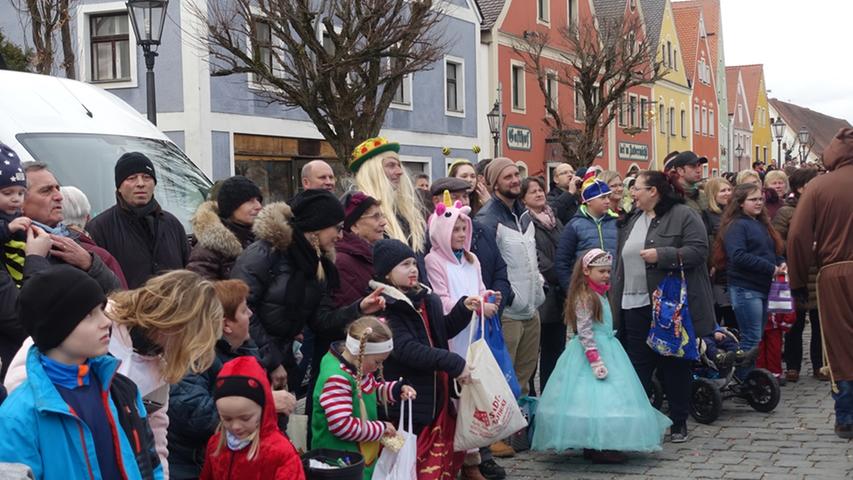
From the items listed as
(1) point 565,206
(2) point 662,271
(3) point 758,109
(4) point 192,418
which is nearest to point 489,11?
(1) point 565,206

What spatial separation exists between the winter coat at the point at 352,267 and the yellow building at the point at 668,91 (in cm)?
4265

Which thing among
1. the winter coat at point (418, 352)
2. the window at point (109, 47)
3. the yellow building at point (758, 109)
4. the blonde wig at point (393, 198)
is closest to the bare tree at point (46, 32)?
the window at point (109, 47)

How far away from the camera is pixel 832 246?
748 centimetres

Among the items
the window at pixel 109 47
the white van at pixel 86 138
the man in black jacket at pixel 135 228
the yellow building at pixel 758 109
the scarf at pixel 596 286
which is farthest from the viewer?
the yellow building at pixel 758 109

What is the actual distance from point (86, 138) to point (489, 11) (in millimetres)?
24783

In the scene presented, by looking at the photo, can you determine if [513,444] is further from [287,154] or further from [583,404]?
[287,154]

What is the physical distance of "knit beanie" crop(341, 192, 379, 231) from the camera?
6.15 m

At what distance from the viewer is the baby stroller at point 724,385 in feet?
26.8

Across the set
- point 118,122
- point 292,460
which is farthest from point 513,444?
point 118,122

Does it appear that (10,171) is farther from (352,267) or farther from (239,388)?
(352,267)

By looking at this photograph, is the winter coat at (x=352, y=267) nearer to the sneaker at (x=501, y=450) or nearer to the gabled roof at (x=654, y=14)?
the sneaker at (x=501, y=450)

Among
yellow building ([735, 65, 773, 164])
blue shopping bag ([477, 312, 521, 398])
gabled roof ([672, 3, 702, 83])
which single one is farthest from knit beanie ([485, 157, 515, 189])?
yellow building ([735, 65, 773, 164])

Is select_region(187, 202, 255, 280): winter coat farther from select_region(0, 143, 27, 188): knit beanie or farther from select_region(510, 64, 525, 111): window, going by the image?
select_region(510, 64, 525, 111): window

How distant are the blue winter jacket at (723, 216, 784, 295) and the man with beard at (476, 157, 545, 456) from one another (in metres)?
2.42
